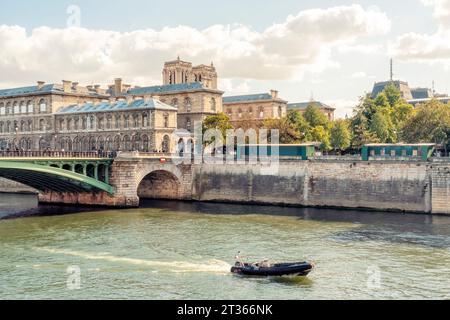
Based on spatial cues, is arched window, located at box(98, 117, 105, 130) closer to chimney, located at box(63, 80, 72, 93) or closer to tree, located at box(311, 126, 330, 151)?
chimney, located at box(63, 80, 72, 93)

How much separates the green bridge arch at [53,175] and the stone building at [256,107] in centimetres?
5528

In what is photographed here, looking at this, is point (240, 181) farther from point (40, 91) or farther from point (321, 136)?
point (40, 91)

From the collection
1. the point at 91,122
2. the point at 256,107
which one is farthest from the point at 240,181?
the point at 256,107

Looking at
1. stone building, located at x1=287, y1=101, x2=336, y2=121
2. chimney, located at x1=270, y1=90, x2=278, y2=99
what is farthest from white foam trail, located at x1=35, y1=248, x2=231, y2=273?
stone building, located at x1=287, y1=101, x2=336, y2=121

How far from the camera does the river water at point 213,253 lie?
99.7ft

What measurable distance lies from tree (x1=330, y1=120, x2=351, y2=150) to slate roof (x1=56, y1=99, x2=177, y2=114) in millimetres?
25648

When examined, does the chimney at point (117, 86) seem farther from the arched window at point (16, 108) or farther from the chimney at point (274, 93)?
the chimney at point (274, 93)

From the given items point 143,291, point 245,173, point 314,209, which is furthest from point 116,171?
point 143,291

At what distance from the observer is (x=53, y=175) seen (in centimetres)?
5769

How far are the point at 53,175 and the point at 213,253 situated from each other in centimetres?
2548

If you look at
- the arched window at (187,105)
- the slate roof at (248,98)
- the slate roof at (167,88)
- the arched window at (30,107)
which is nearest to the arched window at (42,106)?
the arched window at (30,107)

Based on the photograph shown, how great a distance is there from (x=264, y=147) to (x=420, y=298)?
1754 inches

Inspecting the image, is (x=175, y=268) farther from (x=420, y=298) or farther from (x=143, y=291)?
(x=420, y=298)
